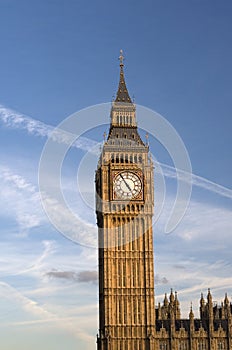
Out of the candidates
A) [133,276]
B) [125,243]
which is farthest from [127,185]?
[133,276]

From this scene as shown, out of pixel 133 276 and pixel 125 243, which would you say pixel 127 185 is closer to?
pixel 125 243

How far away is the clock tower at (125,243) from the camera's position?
106188 millimetres

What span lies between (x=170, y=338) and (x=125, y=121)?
32336mm

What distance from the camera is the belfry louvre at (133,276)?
349ft

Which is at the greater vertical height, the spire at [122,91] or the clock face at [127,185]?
the spire at [122,91]

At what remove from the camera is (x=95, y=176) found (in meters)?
118

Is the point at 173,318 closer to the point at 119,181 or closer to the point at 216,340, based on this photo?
the point at 216,340

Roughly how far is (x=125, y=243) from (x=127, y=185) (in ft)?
26.8

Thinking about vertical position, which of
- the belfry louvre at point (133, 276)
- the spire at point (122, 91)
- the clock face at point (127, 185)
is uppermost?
the spire at point (122, 91)

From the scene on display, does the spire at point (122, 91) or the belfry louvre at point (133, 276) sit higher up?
the spire at point (122, 91)

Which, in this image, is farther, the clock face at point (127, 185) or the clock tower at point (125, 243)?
the clock face at point (127, 185)

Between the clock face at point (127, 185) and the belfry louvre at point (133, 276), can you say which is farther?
the clock face at point (127, 185)

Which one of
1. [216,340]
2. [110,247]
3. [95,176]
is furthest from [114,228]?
[216,340]

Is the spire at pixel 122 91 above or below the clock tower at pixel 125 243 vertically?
above
